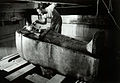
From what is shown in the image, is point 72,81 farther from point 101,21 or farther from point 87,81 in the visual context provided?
point 101,21

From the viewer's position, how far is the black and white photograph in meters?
2.77

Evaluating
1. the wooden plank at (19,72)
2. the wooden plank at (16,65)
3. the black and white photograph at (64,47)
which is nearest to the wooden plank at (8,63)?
the black and white photograph at (64,47)

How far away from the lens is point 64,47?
2.93m

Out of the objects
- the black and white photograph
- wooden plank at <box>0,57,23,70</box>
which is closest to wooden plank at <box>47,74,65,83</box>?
the black and white photograph

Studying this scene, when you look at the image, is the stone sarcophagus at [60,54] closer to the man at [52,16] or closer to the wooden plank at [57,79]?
the wooden plank at [57,79]

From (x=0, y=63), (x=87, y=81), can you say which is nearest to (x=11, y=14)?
(x=0, y=63)

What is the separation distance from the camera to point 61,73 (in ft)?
10.5

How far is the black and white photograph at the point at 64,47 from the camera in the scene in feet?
9.09

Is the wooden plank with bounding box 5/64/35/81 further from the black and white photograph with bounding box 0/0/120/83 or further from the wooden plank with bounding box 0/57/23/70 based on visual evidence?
the wooden plank with bounding box 0/57/23/70

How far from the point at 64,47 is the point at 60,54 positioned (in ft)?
0.61

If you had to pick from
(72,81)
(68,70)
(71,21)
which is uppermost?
(71,21)

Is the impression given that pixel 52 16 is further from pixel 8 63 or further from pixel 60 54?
pixel 8 63

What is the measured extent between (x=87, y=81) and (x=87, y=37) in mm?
2423

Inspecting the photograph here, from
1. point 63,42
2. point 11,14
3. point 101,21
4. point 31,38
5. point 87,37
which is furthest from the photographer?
point 11,14
